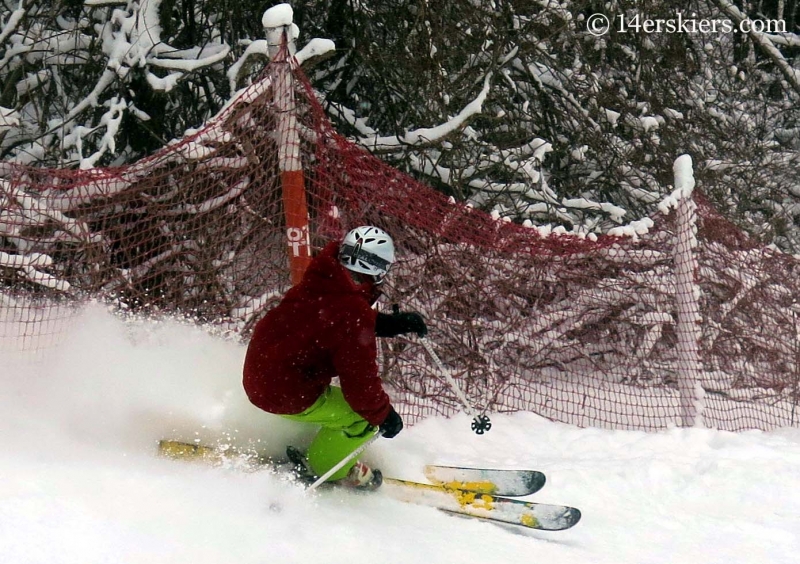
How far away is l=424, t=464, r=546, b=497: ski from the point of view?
4457 millimetres

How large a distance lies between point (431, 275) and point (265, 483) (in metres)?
2.69

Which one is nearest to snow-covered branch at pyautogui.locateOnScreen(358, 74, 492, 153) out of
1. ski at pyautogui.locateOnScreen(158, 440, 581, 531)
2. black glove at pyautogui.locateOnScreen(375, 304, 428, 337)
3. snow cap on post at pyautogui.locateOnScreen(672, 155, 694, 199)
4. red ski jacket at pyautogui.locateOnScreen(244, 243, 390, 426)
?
snow cap on post at pyautogui.locateOnScreen(672, 155, 694, 199)

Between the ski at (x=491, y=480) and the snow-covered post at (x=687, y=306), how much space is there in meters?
1.96

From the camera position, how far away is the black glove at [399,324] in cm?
422

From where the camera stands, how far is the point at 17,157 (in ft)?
23.9

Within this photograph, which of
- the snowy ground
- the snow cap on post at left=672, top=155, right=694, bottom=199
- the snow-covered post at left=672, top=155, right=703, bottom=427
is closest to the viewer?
the snowy ground

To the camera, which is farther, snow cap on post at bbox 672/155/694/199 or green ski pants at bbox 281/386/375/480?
snow cap on post at bbox 672/155/694/199

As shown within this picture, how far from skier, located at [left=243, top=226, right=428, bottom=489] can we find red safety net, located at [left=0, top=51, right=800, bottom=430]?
1.03m

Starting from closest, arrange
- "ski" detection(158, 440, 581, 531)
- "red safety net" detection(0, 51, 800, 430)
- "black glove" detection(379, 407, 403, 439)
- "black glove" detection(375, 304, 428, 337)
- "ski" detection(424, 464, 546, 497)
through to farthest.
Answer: "black glove" detection(379, 407, 403, 439) < "ski" detection(158, 440, 581, 531) < "black glove" detection(375, 304, 428, 337) < "ski" detection(424, 464, 546, 497) < "red safety net" detection(0, 51, 800, 430)

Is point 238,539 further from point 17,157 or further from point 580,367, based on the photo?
point 17,157

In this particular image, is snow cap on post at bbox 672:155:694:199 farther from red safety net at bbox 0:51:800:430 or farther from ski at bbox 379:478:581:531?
ski at bbox 379:478:581:531

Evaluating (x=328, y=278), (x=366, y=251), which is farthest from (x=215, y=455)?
(x=366, y=251)

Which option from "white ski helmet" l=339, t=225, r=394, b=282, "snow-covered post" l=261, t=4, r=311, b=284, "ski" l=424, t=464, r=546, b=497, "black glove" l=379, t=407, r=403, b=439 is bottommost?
"ski" l=424, t=464, r=546, b=497

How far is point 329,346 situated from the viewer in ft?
12.5
